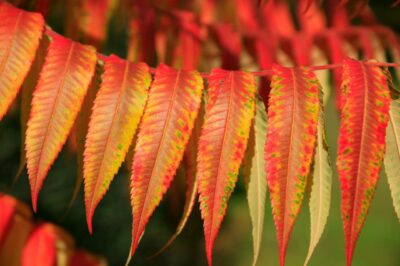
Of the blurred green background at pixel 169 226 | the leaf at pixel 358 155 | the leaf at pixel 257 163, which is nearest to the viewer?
the leaf at pixel 358 155

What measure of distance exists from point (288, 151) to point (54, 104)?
316 millimetres

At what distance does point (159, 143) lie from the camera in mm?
844

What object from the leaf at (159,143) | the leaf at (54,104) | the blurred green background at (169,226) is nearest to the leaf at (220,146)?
the leaf at (159,143)

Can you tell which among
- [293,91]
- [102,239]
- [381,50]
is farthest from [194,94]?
[102,239]

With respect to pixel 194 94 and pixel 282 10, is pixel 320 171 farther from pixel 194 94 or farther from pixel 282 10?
pixel 282 10

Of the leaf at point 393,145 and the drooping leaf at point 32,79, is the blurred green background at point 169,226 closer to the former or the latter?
the drooping leaf at point 32,79

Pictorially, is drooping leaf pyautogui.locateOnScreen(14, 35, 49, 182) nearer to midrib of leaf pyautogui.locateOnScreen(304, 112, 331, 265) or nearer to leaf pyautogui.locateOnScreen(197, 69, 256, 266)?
leaf pyautogui.locateOnScreen(197, 69, 256, 266)

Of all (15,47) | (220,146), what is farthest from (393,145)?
(15,47)

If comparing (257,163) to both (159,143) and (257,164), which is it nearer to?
(257,164)

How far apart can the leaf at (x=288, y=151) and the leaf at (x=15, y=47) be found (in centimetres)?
34

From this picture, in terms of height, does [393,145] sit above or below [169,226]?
above

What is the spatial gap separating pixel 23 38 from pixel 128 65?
150mm

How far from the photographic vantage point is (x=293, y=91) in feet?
2.82

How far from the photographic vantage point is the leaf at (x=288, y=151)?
819mm
